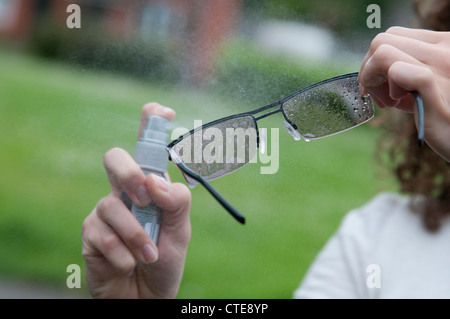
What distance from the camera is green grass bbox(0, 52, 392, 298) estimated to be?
0.72 m

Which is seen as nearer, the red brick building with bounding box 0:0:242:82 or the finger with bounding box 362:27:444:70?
the finger with bounding box 362:27:444:70

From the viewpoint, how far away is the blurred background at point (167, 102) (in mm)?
724

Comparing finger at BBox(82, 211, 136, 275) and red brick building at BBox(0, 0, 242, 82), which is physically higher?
red brick building at BBox(0, 0, 242, 82)

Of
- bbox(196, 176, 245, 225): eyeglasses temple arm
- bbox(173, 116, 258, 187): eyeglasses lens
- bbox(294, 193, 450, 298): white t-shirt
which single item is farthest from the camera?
bbox(294, 193, 450, 298): white t-shirt

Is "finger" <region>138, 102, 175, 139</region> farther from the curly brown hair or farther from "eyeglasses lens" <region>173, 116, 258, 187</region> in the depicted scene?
the curly brown hair

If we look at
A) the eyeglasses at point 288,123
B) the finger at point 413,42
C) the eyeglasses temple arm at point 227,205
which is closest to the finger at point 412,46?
the finger at point 413,42

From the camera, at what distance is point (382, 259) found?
1024 mm

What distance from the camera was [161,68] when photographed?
745mm

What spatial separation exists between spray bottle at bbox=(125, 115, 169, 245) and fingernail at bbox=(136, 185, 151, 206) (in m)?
0.01

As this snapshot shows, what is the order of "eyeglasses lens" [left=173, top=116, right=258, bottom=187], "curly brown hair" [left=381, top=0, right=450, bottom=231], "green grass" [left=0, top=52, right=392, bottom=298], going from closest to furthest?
"eyeglasses lens" [left=173, top=116, right=258, bottom=187]
"green grass" [left=0, top=52, right=392, bottom=298]
"curly brown hair" [left=381, top=0, right=450, bottom=231]

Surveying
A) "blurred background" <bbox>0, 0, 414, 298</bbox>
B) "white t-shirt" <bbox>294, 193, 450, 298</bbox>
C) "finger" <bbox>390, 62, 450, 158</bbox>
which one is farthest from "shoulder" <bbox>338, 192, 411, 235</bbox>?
"finger" <bbox>390, 62, 450, 158</bbox>

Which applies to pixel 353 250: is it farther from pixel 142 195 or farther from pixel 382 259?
pixel 142 195
